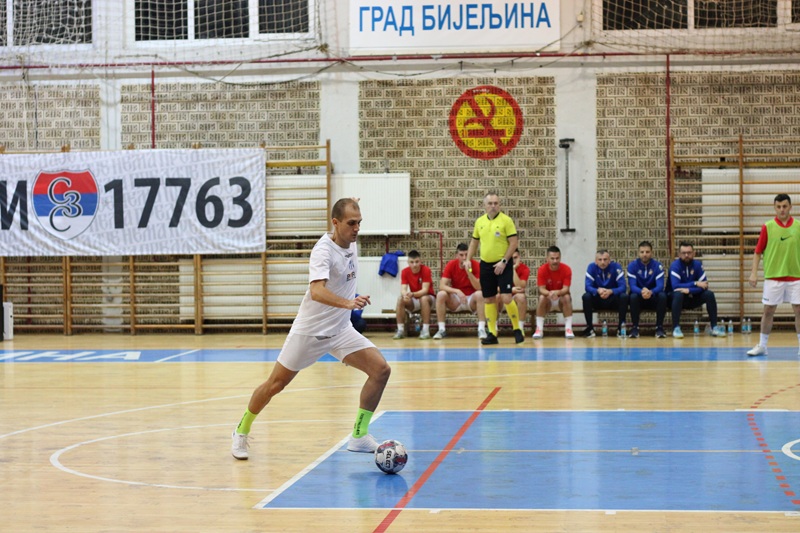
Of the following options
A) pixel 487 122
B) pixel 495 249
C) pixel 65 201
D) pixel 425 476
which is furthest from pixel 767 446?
pixel 65 201

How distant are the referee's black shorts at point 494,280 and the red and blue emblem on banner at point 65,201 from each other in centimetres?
682

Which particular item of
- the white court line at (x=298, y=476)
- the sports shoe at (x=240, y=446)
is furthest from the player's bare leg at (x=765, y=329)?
the sports shoe at (x=240, y=446)

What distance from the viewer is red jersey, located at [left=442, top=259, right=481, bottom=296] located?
1446cm

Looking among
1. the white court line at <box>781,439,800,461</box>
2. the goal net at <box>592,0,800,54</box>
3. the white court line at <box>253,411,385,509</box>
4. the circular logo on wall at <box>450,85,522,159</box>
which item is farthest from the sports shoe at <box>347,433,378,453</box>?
the goal net at <box>592,0,800,54</box>

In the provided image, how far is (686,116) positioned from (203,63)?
7.76 metres

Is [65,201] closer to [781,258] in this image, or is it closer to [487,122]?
[487,122]

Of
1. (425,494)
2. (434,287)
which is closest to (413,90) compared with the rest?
(434,287)

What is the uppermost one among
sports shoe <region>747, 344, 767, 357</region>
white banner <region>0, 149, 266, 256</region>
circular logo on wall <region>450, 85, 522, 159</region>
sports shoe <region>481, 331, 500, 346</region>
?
circular logo on wall <region>450, 85, 522, 159</region>

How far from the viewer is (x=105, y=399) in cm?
873

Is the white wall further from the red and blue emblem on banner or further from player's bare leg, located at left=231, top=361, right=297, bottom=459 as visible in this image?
player's bare leg, located at left=231, top=361, right=297, bottom=459

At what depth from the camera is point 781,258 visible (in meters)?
11.0

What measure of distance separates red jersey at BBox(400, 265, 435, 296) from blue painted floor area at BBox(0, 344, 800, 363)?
59.3 inches

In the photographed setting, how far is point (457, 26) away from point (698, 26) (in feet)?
12.3

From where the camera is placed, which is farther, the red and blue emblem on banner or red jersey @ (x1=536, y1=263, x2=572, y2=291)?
the red and blue emblem on banner
